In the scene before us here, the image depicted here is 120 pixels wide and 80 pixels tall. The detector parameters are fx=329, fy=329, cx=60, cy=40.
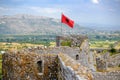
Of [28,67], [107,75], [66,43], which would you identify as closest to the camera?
[28,67]

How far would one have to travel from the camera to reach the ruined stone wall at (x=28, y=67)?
19.7m

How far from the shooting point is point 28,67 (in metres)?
19.9

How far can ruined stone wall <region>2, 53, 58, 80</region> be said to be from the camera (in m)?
19.7

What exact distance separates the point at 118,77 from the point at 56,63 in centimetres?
1070

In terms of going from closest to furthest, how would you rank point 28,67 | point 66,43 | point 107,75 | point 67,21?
point 28,67 → point 107,75 → point 66,43 → point 67,21

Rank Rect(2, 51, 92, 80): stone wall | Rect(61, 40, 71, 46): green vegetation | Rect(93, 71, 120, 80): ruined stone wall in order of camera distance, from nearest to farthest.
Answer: Rect(2, 51, 92, 80): stone wall → Rect(93, 71, 120, 80): ruined stone wall → Rect(61, 40, 71, 46): green vegetation

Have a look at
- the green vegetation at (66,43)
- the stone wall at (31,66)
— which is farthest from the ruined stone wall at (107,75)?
the stone wall at (31,66)

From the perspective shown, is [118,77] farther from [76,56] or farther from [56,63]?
[56,63]

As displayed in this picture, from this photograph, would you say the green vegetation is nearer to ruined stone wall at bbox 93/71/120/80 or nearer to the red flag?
the red flag

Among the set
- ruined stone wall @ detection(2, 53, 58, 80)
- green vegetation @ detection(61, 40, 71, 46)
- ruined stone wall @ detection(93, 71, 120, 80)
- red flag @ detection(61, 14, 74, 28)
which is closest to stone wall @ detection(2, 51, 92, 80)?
ruined stone wall @ detection(2, 53, 58, 80)

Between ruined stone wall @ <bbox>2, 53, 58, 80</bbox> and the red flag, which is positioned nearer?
ruined stone wall @ <bbox>2, 53, 58, 80</bbox>

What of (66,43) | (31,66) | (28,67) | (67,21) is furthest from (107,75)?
(28,67)

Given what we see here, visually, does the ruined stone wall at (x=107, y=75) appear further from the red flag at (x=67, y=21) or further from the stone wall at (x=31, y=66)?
the stone wall at (x=31, y=66)

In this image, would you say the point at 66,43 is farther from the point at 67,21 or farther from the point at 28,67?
the point at 28,67
